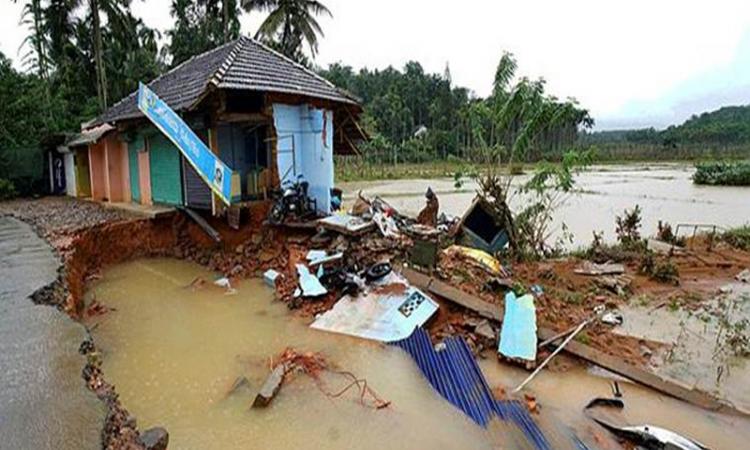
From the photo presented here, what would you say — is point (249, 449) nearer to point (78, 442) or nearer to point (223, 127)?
point (78, 442)

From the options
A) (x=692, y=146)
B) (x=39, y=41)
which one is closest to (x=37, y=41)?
(x=39, y=41)

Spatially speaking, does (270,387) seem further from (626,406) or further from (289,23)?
(289,23)

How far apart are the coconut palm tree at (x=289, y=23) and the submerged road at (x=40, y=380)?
52.8ft

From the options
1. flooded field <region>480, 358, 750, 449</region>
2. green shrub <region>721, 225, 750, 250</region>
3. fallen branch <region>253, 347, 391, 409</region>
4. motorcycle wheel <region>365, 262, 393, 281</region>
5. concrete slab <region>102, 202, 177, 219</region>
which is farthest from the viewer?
green shrub <region>721, 225, 750, 250</region>

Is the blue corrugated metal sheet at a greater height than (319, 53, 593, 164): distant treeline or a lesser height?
lesser

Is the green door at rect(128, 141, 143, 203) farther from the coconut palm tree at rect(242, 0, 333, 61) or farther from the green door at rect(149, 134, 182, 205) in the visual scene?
the coconut palm tree at rect(242, 0, 333, 61)

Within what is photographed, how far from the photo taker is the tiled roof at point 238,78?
1012cm

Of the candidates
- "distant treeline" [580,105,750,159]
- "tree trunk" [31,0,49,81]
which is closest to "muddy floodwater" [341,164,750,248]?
"distant treeline" [580,105,750,159]

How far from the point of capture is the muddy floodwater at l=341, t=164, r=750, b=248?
15.1 m

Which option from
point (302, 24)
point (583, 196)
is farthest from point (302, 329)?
point (583, 196)

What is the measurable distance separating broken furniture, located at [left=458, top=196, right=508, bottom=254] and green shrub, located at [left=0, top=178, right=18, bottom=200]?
15953mm

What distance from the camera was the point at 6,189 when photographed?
16.4m

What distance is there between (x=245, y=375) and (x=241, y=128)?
297 inches

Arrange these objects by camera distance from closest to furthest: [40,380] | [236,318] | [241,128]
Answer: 1. [40,380]
2. [236,318]
3. [241,128]
